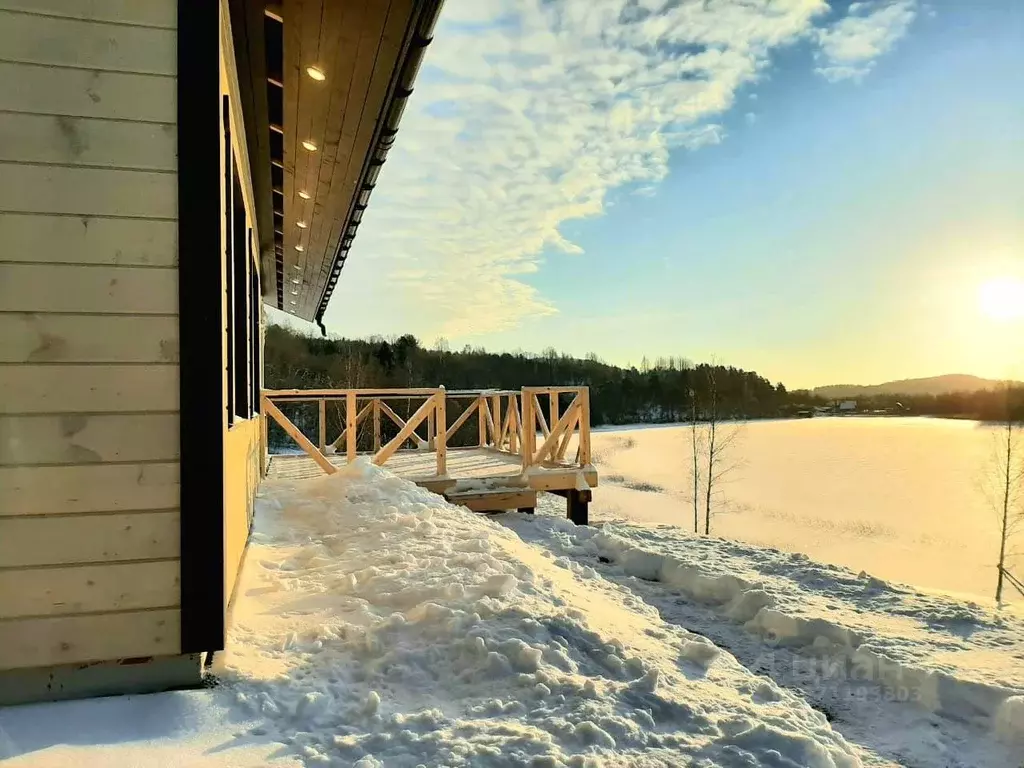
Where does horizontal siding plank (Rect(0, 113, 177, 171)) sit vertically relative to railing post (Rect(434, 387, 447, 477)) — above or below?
above

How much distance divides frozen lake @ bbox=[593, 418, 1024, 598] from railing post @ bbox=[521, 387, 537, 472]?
689 cm

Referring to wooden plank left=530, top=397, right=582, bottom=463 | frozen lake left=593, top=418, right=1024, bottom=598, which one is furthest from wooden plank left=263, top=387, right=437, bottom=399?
frozen lake left=593, top=418, right=1024, bottom=598

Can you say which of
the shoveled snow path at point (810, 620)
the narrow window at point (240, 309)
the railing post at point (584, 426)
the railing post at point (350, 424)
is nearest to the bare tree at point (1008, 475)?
the shoveled snow path at point (810, 620)

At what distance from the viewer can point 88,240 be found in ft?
7.52

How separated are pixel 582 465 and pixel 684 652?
5109mm

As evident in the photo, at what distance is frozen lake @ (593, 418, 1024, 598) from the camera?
18609 millimetres

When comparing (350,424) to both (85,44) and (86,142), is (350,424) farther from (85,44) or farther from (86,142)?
(85,44)

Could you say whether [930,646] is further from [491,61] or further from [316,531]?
[491,61]

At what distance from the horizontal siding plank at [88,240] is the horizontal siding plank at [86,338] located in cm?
21

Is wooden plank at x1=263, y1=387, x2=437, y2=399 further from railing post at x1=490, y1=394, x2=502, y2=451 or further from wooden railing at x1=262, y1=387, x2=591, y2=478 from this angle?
railing post at x1=490, y1=394, x2=502, y2=451

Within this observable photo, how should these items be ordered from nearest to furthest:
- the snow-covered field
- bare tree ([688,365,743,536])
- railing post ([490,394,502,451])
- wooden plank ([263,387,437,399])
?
1. the snow-covered field
2. wooden plank ([263,387,437,399])
3. railing post ([490,394,502,451])
4. bare tree ([688,365,743,536])

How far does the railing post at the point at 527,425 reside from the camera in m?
8.05

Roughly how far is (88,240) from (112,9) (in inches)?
34.1

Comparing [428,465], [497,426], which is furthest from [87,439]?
[497,426]
